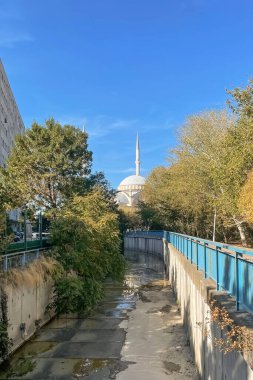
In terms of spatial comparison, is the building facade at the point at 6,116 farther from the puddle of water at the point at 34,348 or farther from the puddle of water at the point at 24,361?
the puddle of water at the point at 24,361

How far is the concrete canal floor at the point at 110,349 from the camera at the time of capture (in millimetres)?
11609

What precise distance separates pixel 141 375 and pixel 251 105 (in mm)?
17896

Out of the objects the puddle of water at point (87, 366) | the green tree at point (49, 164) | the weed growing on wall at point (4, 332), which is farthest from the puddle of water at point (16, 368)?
the green tree at point (49, 164)

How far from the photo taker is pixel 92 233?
66.1 ft

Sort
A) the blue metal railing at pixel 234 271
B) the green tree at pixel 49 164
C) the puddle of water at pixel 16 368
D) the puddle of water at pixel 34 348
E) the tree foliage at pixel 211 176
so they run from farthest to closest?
the green tree at pixel 49 164 → the tree foliage at pixel 211 176 → the puddle of water at pixel 34 348 → the puddle of water at pixel 16 368 → the blue metal railing at pixel 234 271

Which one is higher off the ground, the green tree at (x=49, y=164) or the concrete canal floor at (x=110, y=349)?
the green tree at (x=49, y=164)

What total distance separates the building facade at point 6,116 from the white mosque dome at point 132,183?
250ft

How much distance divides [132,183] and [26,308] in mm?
142850

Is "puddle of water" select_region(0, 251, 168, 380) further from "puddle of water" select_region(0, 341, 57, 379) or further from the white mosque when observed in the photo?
the white mosque

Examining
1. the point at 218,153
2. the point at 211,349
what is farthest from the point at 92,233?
the point at 218,153

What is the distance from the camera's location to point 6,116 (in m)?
71.2

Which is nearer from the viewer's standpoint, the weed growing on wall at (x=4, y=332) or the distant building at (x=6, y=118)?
the weed growing on wall at (x=4, y=332)

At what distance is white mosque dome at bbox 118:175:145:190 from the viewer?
156375mm

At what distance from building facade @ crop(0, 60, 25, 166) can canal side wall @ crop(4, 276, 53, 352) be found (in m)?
50.0
